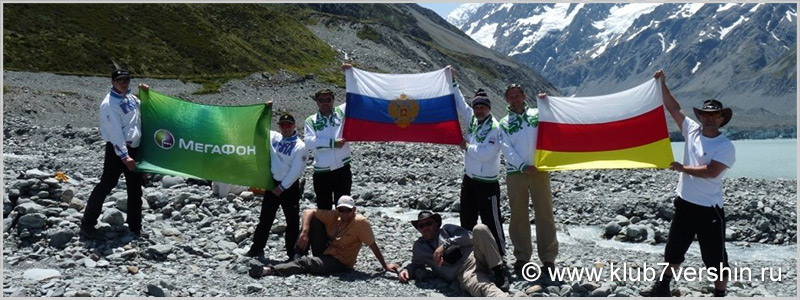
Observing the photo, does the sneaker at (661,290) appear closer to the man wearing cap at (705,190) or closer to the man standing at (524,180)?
the man wearing cap at (705,190)

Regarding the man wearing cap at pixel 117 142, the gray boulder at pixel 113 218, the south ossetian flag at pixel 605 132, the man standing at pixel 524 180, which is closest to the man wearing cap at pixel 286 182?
the man wearing cap at pixel 117 142

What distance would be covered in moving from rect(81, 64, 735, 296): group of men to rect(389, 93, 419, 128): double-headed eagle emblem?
2.85ft

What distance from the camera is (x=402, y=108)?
1108 cm

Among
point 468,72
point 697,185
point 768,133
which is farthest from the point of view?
point 768,133

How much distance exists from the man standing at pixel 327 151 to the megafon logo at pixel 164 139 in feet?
7.09

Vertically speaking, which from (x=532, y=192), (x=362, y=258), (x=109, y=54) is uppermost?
(x=109, y=54)

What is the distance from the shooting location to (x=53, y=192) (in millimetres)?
11914

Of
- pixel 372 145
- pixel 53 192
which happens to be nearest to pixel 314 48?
pixel 372 145

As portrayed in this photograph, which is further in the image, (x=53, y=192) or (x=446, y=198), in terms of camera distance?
(x=446, y=198)

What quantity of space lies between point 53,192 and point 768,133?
185 meters

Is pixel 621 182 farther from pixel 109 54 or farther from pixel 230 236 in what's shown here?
pixel 109 54

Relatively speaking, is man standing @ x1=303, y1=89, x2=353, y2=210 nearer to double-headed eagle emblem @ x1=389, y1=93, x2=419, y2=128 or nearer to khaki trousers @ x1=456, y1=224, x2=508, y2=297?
double-headed eagle emblem @ x1=389, y1=93, x2=419, y2=128

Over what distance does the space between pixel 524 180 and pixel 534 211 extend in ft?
1.44

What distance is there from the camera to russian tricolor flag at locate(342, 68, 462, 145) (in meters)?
10.8
